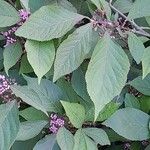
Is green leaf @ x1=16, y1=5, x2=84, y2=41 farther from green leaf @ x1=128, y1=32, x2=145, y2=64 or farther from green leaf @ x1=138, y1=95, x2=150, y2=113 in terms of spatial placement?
green leaf @ x1=138, y1=95, x2=150, y2=113

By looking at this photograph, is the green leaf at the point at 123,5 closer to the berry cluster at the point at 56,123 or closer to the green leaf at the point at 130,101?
the green leaf at the point at 130,101

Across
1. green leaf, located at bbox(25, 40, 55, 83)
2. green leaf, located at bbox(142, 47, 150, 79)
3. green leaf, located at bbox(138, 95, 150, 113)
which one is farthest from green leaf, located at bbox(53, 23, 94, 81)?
green leaf, located at bbox(138, 95, 150, 113)

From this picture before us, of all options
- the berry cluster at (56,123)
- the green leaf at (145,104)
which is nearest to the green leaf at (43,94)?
the berry cluster at (56,123)

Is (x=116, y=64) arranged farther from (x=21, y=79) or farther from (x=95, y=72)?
(x=21, y=79)

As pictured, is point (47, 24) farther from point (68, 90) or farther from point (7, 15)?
point (68, 90)

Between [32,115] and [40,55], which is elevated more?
[40,55]

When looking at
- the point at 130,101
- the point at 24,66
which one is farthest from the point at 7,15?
the point at 130,101

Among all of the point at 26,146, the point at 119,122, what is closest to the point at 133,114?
the point at 119,122
